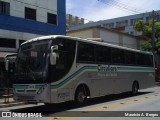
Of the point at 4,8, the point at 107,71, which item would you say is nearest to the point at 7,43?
the point at 4,8

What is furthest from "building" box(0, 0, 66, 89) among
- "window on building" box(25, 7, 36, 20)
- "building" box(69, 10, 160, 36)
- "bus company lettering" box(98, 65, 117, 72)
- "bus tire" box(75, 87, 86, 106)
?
"building" box(69, 10, 160, 36)

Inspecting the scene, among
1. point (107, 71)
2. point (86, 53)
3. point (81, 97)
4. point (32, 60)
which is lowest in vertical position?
point (81, 97)

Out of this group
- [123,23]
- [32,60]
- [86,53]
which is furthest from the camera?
[123,23]

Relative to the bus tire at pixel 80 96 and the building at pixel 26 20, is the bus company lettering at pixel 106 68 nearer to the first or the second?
the bus tire at pixel 80 96

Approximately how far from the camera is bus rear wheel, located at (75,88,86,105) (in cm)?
1523

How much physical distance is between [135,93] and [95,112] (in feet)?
30.2

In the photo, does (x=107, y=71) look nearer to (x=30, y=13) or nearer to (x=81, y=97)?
(x=81, y=97)

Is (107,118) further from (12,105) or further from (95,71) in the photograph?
(12,105)

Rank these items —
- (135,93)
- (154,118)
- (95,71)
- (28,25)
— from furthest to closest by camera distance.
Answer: (28,25)
(135,93)
(95,71)
(154,118)

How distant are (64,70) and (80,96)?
6.06 feet

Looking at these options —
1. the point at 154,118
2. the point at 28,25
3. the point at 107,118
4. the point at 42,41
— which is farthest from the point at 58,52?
the point at 28,25

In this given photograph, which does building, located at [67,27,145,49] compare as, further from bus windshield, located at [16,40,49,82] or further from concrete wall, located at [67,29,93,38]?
bus windshield, located at [16,40,49,82]

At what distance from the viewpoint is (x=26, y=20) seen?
1060 inches

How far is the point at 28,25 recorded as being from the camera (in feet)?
88.8
